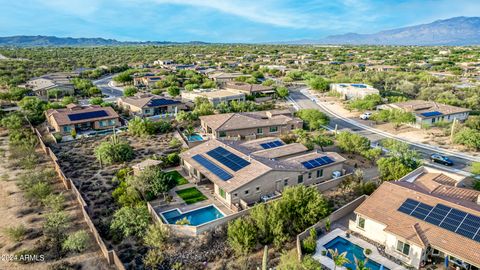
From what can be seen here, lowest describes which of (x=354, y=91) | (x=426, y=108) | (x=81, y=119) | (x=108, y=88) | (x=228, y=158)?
(x=228, y=158)

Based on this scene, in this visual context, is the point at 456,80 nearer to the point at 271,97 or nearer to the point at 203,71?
the point at 271,97

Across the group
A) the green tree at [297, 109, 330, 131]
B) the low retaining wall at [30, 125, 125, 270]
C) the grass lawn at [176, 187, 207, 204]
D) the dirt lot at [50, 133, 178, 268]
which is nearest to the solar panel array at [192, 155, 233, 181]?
the grass lawn at [176, 187, 207, 204]

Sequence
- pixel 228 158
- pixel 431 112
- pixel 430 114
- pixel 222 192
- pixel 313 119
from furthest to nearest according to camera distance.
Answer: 1. pixel 431 112
2. pixel 430 114
3. pixel 313 119
4. pixel 228 158
5. pixel 222 192

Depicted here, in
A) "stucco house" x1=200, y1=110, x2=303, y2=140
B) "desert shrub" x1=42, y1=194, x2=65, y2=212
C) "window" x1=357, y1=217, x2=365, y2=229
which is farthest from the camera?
"stucco house" x1=200, y1=110, x2=303, y2=140

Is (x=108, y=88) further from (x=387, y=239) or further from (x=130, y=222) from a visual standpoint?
(x=387, y=239)

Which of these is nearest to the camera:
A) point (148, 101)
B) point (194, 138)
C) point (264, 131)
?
point (194, 138)

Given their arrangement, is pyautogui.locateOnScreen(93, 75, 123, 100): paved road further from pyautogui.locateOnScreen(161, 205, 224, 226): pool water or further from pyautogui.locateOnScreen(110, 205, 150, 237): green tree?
pyautogui.locateOnScreen(110, 205, 150, 237): green tree

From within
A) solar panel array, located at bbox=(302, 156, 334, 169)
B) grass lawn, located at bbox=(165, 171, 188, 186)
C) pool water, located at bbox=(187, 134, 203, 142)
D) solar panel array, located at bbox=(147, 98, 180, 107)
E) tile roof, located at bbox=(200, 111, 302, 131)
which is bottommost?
grass lawn, located at bbox=(165, 171, 188, 186)

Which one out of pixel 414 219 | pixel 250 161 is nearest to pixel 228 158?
pixel 250 161
